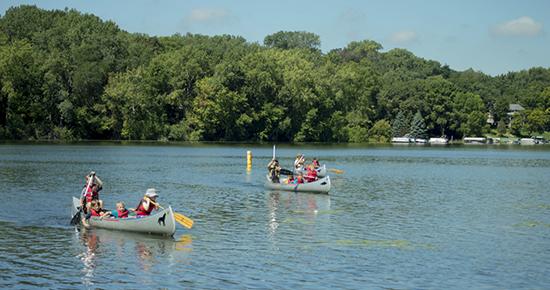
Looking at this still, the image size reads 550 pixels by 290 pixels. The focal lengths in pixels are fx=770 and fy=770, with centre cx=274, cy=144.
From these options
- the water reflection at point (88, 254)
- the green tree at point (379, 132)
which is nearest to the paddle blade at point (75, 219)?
the water reflection at point (88, 254)

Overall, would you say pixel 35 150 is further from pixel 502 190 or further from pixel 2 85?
pixel 502 190

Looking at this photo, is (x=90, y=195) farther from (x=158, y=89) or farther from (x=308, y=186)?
(x=158, y=89)

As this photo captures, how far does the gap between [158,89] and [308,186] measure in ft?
261

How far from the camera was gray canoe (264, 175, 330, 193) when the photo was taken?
1849 inches

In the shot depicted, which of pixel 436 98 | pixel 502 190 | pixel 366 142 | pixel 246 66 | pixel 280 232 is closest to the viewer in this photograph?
pixel 280 232

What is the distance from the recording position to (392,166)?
263 feet

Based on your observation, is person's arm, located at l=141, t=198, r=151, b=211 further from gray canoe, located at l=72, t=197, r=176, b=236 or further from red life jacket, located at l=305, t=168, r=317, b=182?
red life jacket, located at l=305, t=168, r=317, b=182

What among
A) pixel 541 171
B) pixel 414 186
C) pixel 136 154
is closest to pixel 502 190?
→ pixel 414 186

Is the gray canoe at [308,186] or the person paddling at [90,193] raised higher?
the person paddling at [90,193]

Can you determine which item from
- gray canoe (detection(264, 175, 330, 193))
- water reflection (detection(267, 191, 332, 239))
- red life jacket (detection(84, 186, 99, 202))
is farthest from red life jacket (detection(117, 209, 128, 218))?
A: gray canoe (detection(264, 175, 330, 193))

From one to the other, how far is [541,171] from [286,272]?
58.9 meters

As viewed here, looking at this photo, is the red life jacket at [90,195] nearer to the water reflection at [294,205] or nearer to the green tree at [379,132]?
the water reflection at [294,205]

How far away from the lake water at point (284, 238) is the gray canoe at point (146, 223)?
0.36m

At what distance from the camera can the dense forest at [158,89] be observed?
113062 mm
